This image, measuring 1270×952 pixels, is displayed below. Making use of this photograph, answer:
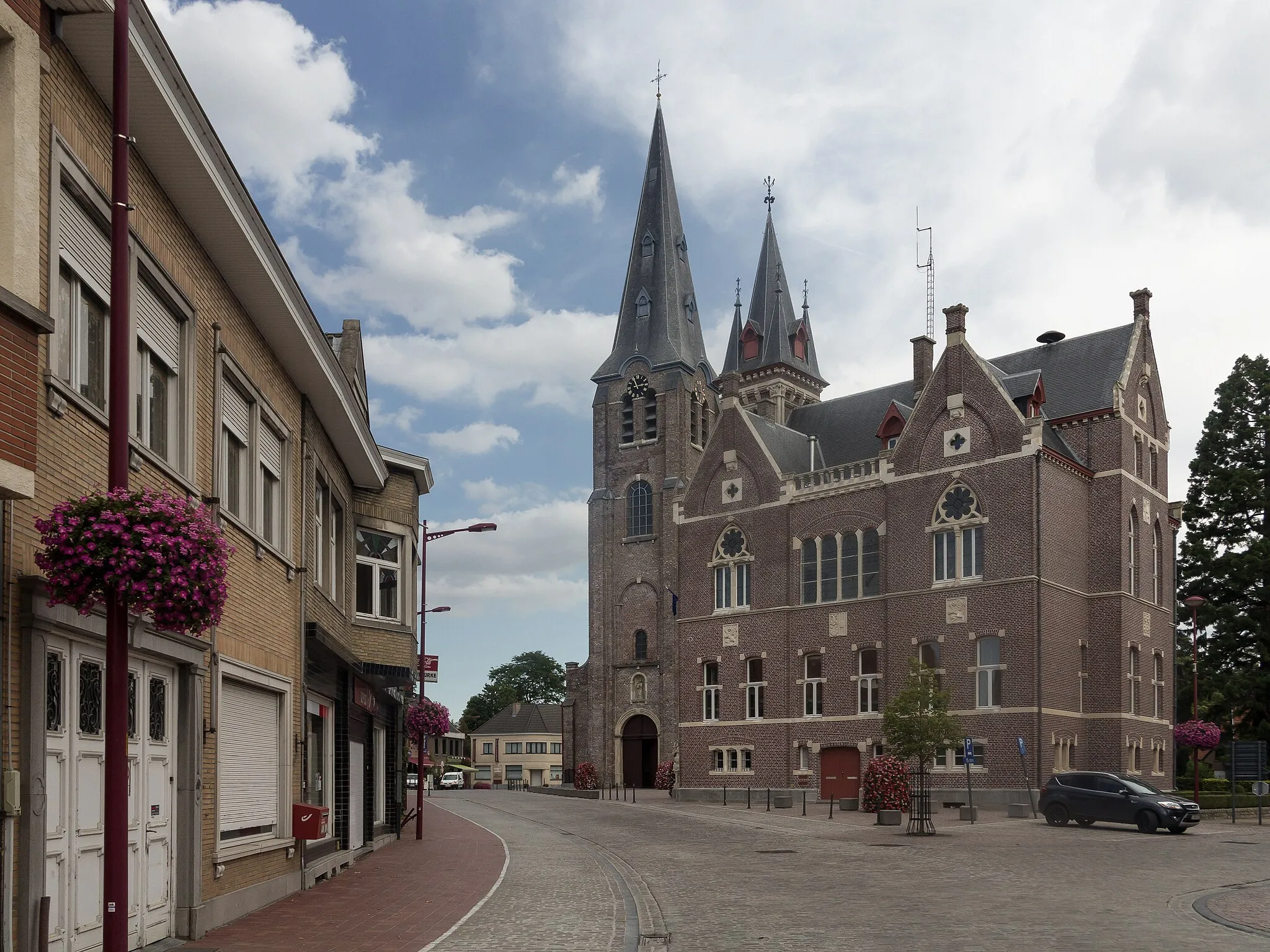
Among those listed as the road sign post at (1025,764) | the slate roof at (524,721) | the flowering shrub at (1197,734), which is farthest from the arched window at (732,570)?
the slate roof at (524,721)

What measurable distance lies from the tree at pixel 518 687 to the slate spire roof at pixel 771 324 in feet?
219

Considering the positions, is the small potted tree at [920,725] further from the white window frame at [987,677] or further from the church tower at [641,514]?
the church tower at [641,514]

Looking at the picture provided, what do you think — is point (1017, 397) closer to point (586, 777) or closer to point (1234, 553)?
point (1234, 553)

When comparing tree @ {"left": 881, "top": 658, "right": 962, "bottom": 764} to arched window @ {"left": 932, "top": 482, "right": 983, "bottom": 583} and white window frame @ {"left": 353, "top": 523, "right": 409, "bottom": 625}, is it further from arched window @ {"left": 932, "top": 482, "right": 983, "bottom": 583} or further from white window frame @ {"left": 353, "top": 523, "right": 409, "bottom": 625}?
white window frame @ {"left": 353, "top": 523, "right": 409, "bottom": 625}

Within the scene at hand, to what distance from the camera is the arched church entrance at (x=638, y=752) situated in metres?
66.5

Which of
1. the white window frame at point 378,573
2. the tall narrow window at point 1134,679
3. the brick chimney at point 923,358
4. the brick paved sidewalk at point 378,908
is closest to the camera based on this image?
the brick paved sidewalk at point 378,908

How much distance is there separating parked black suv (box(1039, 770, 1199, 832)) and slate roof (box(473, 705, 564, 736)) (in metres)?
90.6

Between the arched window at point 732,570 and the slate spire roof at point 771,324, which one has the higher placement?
the slate spire roof at point 771,324

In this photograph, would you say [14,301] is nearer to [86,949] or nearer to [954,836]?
[86,949]

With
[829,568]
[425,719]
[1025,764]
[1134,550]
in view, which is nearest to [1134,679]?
[1134,550]

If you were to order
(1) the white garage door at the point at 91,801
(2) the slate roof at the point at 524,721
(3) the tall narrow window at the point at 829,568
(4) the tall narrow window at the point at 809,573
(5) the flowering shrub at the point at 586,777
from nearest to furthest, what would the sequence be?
(1) the white garage door at the point at 91,801, (3) the tall narrow window at the point at 829,568, (4) the tall narrow window at the point at 809,573, (5) the flowering shrub at the point at 586,777, (2) the slate roof at the point at 524,721

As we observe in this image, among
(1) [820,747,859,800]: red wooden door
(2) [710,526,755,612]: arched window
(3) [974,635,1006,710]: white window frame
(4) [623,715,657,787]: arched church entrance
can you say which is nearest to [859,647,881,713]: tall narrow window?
(1) [820,747,859,800]: red wooden door

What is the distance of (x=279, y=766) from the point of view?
1656cm

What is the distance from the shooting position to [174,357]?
12.5 m
